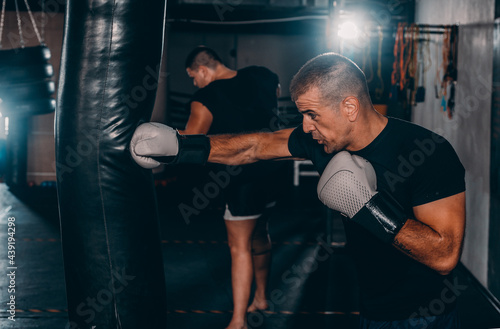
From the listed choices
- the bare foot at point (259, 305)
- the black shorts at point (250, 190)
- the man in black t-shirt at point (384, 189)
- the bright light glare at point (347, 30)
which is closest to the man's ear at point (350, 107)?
→ the man in black t-shirt at point (384, 189)

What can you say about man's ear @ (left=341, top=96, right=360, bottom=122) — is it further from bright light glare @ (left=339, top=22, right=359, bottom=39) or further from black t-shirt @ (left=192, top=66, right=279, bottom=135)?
bright light glare @ (left=339, top=22, right=359, bottom=39)

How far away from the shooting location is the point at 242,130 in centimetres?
290

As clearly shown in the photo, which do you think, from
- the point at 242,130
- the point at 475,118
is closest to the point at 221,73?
the point at 242,130

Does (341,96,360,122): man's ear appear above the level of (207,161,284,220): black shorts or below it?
above

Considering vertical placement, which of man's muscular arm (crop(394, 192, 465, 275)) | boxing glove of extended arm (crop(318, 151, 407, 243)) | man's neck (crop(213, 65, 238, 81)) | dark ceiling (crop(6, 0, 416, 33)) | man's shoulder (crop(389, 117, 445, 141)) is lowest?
man's muscular arm (crop(394, 192, 465, 275))

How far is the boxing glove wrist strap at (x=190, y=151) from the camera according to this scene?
1691 mm

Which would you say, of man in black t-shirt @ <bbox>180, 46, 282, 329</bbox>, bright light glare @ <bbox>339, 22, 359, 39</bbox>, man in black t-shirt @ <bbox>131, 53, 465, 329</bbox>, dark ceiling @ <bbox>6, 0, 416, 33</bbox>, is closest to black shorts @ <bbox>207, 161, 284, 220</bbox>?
man in black t-shirt @ <bbox>180, 46, 282, 329</bbox>

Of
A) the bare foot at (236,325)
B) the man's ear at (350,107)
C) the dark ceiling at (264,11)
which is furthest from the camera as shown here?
the dark ceiling at (264,11)

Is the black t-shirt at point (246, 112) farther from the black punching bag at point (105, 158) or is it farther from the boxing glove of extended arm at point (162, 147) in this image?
the black punching bag at point (105, 158)

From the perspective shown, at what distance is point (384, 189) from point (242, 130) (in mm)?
1458

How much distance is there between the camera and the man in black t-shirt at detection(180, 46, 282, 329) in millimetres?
2787

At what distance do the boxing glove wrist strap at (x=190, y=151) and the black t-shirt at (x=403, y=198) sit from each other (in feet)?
1.74

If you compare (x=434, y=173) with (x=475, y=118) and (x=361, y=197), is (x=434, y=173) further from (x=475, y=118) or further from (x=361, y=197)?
(x=475, y=118)

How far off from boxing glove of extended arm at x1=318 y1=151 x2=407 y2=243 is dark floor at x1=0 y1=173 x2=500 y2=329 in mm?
1693
